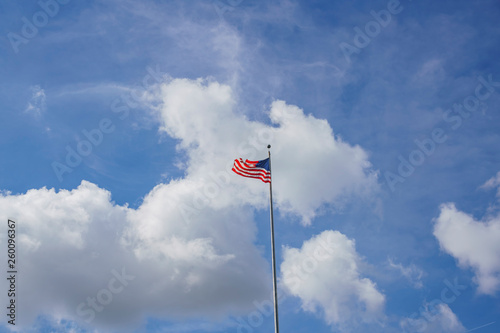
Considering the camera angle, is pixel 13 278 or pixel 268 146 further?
pixel 268 146

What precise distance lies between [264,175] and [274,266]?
8.55m

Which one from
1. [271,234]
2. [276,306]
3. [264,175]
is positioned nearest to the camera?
[276,306]

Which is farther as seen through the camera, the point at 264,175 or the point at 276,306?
the point at 264,175

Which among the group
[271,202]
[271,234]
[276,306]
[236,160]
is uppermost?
[236,160]

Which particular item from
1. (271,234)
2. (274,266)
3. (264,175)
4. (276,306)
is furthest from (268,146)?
(276,306)

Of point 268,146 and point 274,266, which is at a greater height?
point 268,146

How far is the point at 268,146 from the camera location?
4519 centimetres

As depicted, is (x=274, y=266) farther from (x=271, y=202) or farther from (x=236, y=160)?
(x=236, y=160)

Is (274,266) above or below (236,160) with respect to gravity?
below

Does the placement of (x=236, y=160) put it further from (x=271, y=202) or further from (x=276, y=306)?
(x=276, y=306)

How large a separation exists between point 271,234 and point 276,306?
20.0 feet

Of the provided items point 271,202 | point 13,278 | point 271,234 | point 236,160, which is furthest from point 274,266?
point 13,278

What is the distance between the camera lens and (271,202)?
42250 mm

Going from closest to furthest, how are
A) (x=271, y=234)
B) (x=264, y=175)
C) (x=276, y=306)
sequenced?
1. (x=276, y=306)
2. (x=271, y=234)
3. (x=264, y=175)
